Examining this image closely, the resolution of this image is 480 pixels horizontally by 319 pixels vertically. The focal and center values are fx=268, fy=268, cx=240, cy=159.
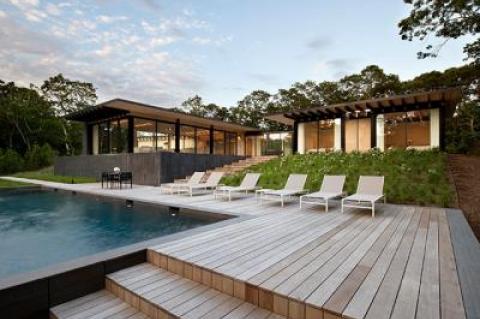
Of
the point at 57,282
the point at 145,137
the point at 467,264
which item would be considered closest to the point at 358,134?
the point at 145,137

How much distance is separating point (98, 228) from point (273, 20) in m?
11.7

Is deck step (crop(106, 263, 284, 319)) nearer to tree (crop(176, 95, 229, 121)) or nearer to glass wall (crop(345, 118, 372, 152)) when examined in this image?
glass wall (crop(345, 118, 372, 152))

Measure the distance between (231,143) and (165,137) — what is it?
24.1 ft

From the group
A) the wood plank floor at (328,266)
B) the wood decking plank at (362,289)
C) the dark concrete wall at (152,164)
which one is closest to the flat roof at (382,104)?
the dark concrete wall at (152,164)

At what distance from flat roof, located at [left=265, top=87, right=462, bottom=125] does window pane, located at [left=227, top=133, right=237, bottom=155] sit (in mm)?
6137

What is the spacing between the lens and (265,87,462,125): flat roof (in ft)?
42.4

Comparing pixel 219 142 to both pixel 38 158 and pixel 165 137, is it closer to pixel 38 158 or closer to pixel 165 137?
pixel 165 137

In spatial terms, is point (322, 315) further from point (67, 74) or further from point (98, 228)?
point (67, 74)

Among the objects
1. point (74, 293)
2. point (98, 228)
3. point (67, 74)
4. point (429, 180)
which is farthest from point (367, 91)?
point (67, 74)

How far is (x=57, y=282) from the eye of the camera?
9.28 ft

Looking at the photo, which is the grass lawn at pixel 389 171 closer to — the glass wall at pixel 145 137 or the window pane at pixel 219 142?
the glass wall at pixel 145 137

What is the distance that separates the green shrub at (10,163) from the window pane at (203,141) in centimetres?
1901

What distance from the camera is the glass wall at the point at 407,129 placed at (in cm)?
1474

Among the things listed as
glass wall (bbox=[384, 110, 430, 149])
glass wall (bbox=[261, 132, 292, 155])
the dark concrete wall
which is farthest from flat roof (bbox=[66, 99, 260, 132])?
glass wall (bbox=[384, 110, 430, 149])
